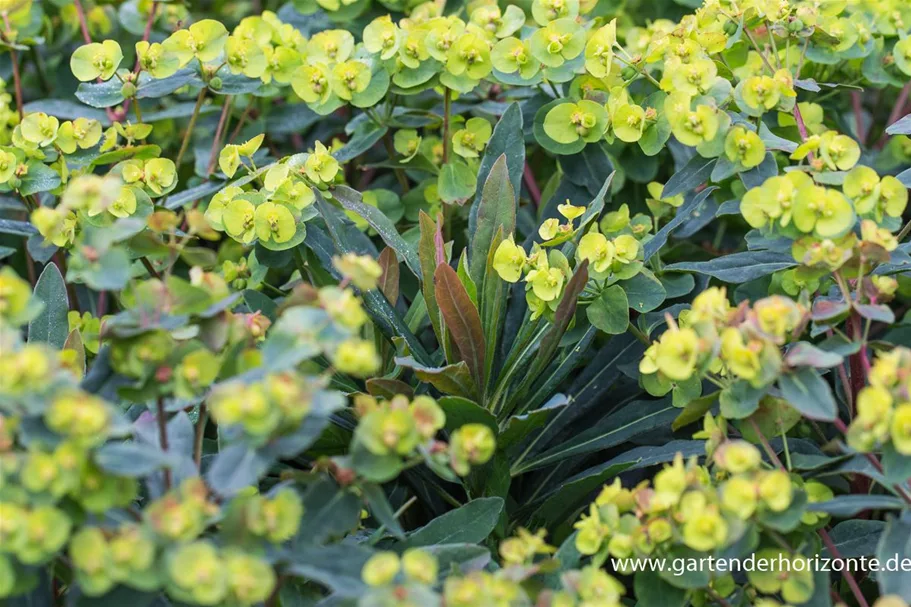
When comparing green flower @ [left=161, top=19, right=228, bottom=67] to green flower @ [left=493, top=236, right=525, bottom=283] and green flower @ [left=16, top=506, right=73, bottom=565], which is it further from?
green flower @ [left=16, top=506, right=73, bottom=565]

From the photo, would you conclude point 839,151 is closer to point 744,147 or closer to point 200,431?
point 744,147

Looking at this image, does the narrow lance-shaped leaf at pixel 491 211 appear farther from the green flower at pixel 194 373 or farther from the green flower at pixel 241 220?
the green flower at pixel 194 373

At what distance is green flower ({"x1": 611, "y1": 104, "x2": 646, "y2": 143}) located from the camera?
4.46 feet

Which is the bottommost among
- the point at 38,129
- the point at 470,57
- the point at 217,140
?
the point at 217,140

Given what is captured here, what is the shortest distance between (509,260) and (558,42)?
1.21 feet

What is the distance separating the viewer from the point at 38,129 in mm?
1414

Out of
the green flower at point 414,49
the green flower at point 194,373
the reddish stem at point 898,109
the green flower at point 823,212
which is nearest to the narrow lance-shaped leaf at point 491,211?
the green flower at point 414,49

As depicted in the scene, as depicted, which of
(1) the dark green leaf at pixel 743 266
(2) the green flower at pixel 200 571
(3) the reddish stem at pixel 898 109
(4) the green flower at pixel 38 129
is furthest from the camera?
(3) the reddish stem at pixel 898 109

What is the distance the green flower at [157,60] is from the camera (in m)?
1.44

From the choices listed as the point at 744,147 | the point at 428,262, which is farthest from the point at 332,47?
the point at 744,147

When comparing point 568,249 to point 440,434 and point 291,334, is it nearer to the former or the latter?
point 440,434

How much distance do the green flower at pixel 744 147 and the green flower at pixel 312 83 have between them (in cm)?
61

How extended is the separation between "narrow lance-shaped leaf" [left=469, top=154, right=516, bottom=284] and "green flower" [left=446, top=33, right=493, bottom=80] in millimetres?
154

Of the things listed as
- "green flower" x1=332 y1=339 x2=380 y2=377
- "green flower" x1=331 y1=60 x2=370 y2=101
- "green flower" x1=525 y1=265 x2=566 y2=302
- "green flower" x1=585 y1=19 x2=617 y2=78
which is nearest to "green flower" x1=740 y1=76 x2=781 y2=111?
"green flower" x1=585 y1=19 x2=617 y2=78
